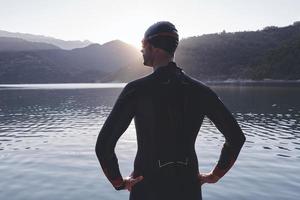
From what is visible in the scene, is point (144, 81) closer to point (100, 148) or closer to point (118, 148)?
point (100, 148)

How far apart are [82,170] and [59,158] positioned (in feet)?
16.0

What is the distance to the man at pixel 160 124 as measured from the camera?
3.86 metres

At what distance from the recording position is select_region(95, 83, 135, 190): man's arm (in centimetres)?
382

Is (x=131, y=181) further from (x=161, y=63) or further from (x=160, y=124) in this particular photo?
(x=161, y=63)

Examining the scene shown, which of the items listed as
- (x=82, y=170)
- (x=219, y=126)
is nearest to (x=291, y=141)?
(x=82, y=170)

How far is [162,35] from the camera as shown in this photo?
12.9 ft

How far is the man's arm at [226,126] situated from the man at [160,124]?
2cm

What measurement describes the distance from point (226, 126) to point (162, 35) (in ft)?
4.32

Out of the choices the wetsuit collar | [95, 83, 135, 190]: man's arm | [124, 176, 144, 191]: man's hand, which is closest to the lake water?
[124, 176, 144, 191]: man's hand

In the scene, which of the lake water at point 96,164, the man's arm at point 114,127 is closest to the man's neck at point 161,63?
the man's arm at point 114,127

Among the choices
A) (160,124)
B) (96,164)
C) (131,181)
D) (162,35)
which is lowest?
(96,164)

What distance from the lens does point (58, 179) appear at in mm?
18984

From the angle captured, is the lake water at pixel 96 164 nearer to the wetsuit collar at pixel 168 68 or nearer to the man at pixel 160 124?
the man at pixel 160 124

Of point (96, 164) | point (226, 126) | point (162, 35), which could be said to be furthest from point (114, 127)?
point (96, 164)
